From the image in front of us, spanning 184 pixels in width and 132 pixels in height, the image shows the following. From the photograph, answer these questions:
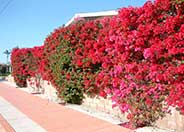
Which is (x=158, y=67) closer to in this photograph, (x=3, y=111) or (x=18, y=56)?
(x=3, y=111)

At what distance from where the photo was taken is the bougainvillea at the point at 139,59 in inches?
247

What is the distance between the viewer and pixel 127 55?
7410mm

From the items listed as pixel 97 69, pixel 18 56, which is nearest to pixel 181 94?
pixel 97 69

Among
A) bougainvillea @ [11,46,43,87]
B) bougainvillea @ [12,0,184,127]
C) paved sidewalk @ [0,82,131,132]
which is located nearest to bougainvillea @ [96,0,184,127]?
bougainvillea @ [12,0,184,127]

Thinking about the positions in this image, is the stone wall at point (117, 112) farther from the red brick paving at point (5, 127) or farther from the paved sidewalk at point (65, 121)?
the red brick paving at point (5, 127)

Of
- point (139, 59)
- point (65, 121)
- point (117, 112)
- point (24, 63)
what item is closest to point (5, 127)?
point (65, 121)

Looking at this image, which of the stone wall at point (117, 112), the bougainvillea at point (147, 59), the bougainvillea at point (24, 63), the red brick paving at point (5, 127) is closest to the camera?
the bougainvillea at point (147, 59)

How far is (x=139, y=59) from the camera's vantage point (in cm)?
733

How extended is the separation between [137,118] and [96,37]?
11.8 ft

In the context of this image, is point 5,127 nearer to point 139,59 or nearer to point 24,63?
point 139,59

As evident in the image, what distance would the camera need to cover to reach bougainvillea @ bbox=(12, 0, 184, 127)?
626 centimetres

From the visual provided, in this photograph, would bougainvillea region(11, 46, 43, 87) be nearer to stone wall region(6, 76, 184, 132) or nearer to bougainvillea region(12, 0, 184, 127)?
stone wall region(6, 76, 184, 132)

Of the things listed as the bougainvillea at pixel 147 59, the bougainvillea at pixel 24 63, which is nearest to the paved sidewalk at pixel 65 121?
the bougainvillea at pixel 147 59

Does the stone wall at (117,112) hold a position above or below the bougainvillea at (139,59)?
below
